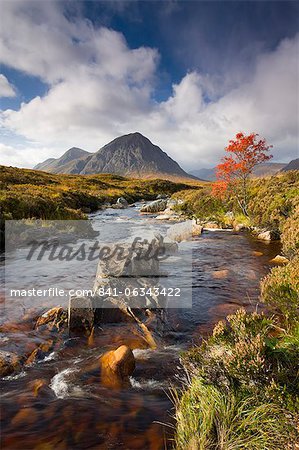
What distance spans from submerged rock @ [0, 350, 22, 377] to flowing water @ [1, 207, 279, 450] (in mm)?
238

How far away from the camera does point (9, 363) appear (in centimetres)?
697

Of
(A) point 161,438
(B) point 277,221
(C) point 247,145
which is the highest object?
(C) point 247,145

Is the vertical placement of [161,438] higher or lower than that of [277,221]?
lower

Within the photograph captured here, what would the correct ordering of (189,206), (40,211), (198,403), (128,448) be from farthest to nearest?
(189,206) < (40,211) < (128,448) < (198,403)

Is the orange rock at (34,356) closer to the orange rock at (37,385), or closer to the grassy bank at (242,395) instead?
the orange rock at (37,385)

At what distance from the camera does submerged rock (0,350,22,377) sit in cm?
674

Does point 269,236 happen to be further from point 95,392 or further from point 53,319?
point 95,392

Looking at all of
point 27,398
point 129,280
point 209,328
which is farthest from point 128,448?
point 129,280

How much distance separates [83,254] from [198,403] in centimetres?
1508

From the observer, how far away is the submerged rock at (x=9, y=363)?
22.1 feet

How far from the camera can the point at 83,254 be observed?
732 inches

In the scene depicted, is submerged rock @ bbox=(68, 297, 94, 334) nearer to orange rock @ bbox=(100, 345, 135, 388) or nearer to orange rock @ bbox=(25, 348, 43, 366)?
orange rock @ bbox=(25, 348, 43, 366)

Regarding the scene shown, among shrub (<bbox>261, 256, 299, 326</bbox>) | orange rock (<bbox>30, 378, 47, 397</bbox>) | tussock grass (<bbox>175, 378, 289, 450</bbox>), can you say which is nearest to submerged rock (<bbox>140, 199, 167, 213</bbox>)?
→ shrub (<bbox>261, 256, 299, 326</bbox>)

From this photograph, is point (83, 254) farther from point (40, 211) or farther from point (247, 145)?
point (247, 145)
